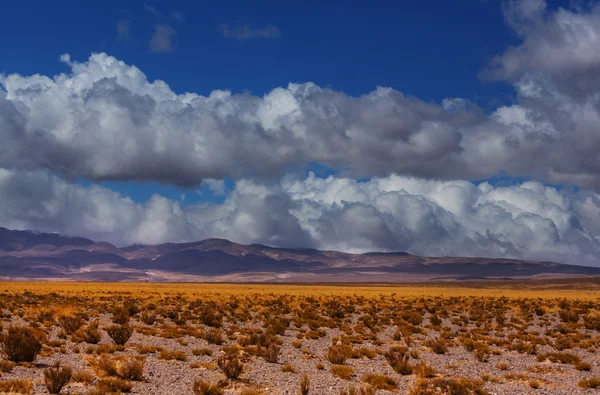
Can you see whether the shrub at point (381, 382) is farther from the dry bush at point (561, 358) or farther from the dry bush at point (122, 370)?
the dry bush at point (561, 358)

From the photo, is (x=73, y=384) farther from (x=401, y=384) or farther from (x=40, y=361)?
(x=401, y=384)

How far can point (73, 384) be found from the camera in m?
17.7

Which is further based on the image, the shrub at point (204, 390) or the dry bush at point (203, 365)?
the dry bush at point (203, 365)

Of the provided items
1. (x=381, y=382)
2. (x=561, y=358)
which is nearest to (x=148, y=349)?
(x=381, y=382)

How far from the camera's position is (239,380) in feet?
63.6

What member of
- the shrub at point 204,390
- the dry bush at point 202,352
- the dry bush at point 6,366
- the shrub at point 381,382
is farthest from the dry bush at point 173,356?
the shrub at point 381,382

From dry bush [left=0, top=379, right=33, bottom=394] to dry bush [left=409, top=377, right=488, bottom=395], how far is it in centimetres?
1044

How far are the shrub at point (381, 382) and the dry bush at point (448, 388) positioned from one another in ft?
2.60

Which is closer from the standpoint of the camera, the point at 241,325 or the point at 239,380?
the point at 239,380

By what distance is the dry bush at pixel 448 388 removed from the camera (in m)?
17.2

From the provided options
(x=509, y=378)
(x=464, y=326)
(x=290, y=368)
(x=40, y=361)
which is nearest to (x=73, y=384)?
(x=40, y=361)

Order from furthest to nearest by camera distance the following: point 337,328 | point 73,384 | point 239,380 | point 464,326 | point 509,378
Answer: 1. point 464,326
2. point 337,328
3. point 509,378
4. point 239,380
5. point 73,384

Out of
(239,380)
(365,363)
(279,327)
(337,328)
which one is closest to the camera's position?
(239,380)

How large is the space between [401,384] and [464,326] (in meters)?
22.8
